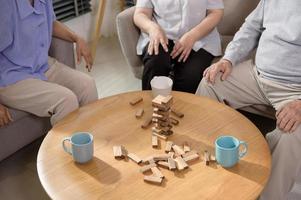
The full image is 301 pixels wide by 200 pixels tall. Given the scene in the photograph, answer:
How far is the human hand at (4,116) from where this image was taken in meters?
1.81

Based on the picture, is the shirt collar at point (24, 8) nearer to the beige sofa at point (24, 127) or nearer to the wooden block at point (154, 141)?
the beige sofa at point (24, 127)

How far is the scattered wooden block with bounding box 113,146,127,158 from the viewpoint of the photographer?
1.43 m

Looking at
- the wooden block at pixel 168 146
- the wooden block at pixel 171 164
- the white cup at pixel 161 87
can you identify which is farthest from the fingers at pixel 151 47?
the wooden block at pixel 171 164

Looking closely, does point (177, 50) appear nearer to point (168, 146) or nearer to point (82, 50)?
point (82, 50)

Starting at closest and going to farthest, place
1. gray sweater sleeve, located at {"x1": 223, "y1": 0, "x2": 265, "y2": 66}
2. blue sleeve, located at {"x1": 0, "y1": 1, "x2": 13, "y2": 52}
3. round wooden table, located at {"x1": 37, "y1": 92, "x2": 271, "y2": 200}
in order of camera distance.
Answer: round wooden table, located at {"x1": 37, "y1": 92, "x2": 271, "y2": 200} → blue sleeve, located at {"x1": 0, "y1": 1, "x2": 13, "y2": 52} → gray sweater sleeve, located at {"x1": 223, "y1": 0, "x2": 265, "y2": 66}

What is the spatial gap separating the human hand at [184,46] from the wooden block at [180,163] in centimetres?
86

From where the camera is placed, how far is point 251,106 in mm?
2012

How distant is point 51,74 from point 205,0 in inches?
34.2

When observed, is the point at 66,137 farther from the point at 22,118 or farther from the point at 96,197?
the point at 22,118

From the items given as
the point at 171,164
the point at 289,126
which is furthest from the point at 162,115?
the point at 289,126

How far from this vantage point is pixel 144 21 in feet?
7.29

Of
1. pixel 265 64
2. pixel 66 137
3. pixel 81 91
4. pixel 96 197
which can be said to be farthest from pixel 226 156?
pixel 81 91

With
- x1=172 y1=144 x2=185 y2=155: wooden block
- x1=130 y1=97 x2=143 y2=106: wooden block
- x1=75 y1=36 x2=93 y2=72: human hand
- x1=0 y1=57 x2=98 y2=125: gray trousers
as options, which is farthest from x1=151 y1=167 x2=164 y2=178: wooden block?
x1=75 y1=36 x2=93 y2=72: human hand

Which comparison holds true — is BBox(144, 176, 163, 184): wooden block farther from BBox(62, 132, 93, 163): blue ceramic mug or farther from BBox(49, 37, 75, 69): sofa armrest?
BBox(49, 37, 75, 69): sofa armrest
